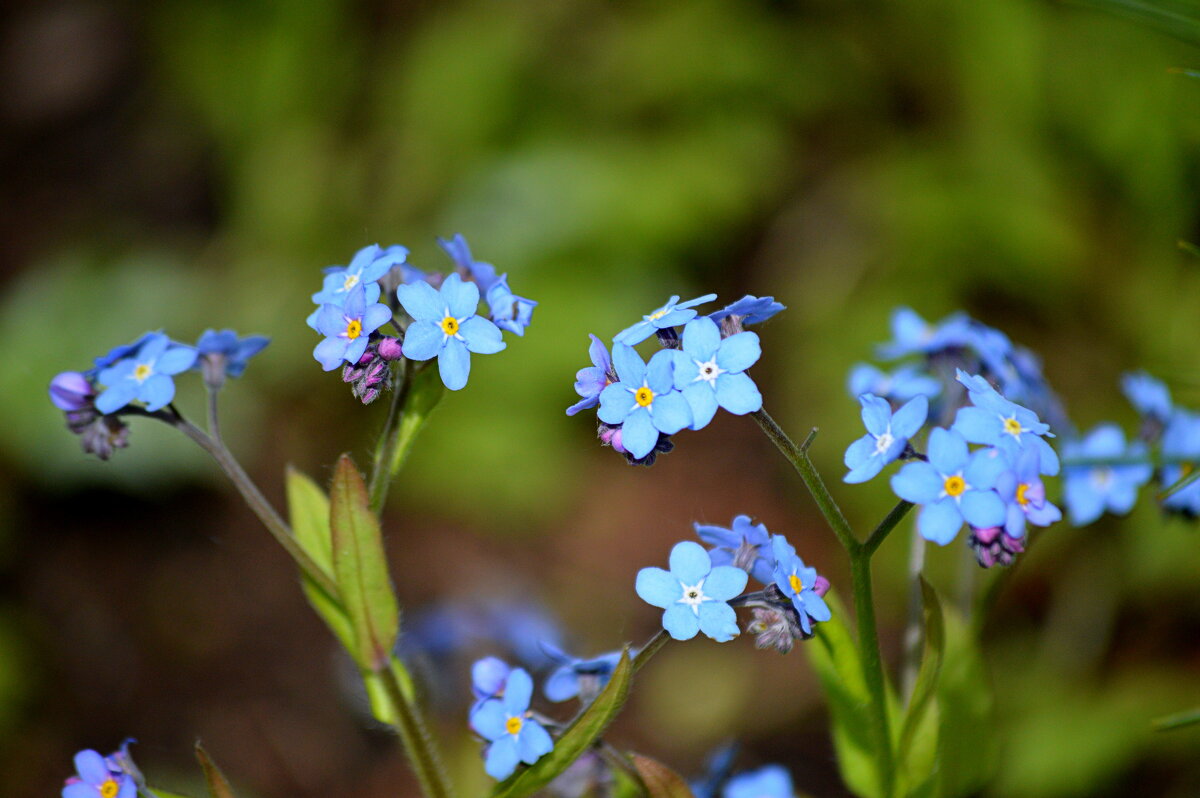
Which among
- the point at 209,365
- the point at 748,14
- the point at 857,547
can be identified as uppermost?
the point at 748,14

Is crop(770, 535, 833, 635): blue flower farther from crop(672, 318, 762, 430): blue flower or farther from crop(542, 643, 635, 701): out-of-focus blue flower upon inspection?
crop(542, 643, 635, 701): out-of-focus blue flower

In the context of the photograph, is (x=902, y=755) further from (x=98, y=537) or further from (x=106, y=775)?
(x=98, y=537)

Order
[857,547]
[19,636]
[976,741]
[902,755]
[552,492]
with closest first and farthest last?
[857,547] < [902,755] < [976,741] < [19,636] < [552,492]

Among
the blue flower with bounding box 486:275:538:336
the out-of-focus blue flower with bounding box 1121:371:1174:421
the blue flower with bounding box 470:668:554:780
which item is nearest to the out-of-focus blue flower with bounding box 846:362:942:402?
the out-of-focus blue flower with bounding box 1121:371:1174:421

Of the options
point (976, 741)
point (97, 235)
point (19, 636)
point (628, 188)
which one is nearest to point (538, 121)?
point (628, 188)

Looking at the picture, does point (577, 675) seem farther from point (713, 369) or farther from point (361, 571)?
point (713, 369)

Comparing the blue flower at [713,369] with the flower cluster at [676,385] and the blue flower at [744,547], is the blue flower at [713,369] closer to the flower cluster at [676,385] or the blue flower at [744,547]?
the flower cluster at [676,385]
